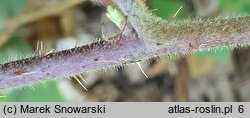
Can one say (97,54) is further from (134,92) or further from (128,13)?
(134,92)

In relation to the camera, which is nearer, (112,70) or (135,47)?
(135,47)

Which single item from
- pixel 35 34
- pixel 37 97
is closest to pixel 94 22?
pixel 35 34

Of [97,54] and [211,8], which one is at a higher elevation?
[211,8]

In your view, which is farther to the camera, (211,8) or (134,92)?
(134,92)

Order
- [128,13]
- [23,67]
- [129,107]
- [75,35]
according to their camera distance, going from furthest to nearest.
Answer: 1. [75,35]
2. [129,107]
3. [23,67]
4. [128,13]

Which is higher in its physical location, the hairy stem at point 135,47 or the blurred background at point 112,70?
the blurred background at point 112,70

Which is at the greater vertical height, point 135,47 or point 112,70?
point 112,70

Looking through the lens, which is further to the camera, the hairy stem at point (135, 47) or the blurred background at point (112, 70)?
the blurred background at point (112, 70)

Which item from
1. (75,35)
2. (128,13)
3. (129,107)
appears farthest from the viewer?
(75,35)

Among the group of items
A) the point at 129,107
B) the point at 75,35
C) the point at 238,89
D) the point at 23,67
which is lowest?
the point at 23,67

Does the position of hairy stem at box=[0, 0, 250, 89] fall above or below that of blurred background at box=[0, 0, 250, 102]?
below

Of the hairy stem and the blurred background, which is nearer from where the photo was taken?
the hairy stem
